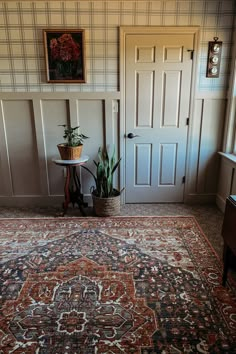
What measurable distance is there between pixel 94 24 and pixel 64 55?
48 centimetres

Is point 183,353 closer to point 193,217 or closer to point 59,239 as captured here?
point 59,239

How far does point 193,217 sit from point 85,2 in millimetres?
2740

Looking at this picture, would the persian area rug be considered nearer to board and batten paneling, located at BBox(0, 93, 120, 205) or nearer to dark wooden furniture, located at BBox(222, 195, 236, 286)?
dark wooden furniture, located at BBox(222, 195, 236, 286)

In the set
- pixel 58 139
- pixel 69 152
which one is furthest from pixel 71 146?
Result: pixel 58 139

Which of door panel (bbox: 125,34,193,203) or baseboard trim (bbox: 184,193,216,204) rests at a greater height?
door panel (bbox: 125,34,193,203)

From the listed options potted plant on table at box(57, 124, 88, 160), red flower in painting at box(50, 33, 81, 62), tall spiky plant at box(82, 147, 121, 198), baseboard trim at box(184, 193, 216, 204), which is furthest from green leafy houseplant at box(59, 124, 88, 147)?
baseboard trim at box(184, 193, 216, 204)

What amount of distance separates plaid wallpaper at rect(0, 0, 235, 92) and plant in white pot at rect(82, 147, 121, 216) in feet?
3.28

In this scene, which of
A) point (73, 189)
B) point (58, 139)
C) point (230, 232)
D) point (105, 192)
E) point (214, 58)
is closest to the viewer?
point (230, 232)

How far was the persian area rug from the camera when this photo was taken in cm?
156

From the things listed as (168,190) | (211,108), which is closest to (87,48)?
(211,108)

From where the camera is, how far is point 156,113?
129 inches

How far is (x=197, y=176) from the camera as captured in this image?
3.53 m

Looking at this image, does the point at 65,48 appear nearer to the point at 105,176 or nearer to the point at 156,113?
the point at 156,113

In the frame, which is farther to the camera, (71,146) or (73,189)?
(73,189)
